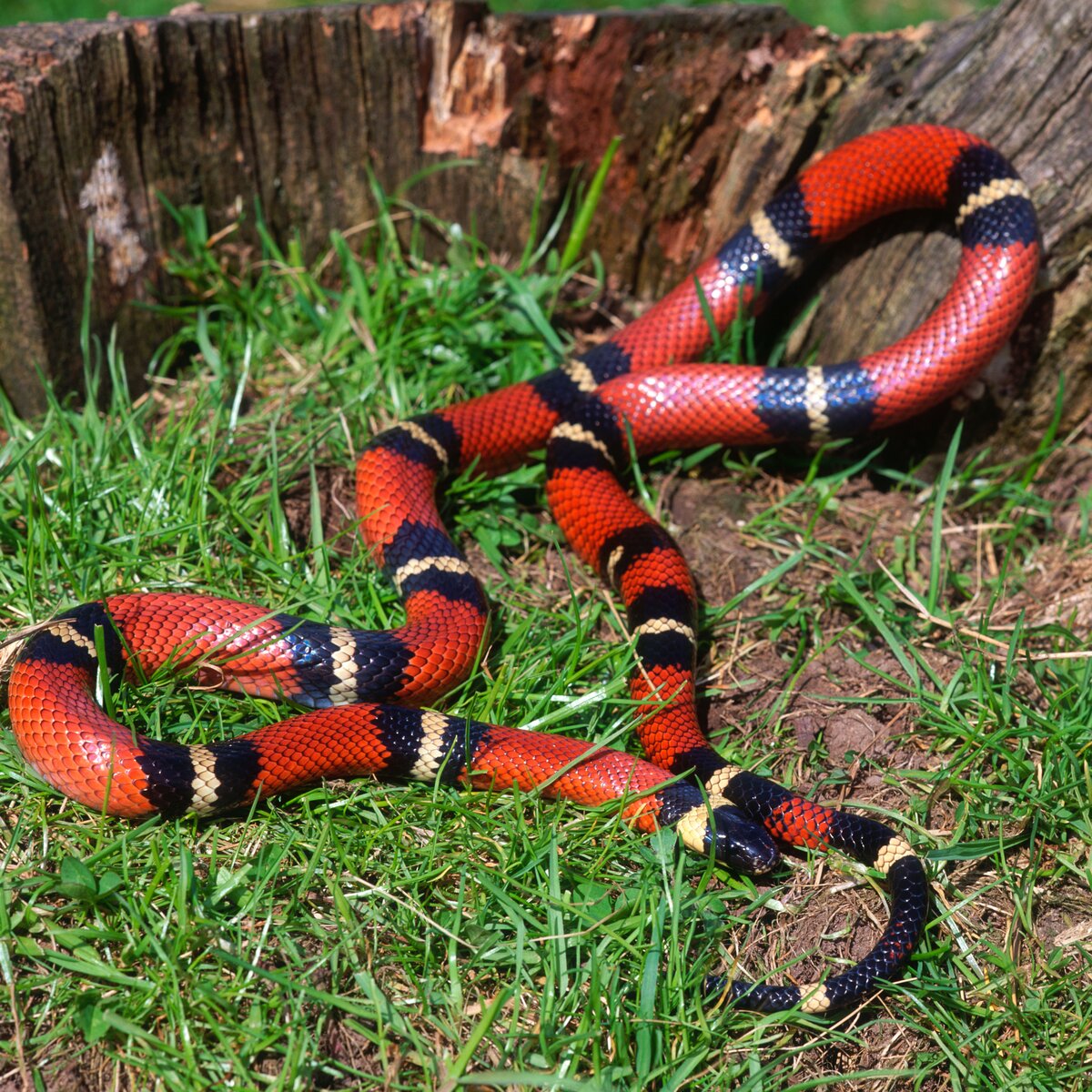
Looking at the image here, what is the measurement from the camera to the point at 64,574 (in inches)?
173

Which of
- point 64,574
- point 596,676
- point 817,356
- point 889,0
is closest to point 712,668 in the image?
point 596,676

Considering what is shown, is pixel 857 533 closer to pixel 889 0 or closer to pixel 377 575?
pixel 377 575

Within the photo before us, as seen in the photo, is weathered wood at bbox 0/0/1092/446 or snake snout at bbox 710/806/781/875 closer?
snake snout at bbox 710/806/781/875

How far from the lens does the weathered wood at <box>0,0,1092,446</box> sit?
16.7ft

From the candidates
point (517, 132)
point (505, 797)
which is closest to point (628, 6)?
point (517, 132)

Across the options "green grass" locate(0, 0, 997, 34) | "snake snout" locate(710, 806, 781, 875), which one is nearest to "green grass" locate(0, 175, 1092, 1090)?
"snake snout" locate(710, 806, 781, 875)

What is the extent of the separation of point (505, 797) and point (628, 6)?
8.71 metres

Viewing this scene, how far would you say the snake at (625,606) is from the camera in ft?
11.9

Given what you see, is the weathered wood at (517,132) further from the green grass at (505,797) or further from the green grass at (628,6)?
the green grass at (628,6)

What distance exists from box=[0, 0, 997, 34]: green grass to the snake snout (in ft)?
24.9

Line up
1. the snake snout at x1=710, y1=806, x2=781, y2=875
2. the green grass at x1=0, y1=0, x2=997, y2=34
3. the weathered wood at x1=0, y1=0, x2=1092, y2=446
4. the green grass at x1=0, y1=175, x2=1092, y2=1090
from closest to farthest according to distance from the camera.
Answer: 1. the green grass at x1=0, y1=175, x2=1092, y2=1090
2. the snake snout at x1=710, y1=806, x2=781, y2=875
3. the weathered wood at x1=0, y1=0, x2=1092, y2=446
4. the green grass at x1=0, y1=0, x2=997, y2=34

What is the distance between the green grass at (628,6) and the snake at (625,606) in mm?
4661

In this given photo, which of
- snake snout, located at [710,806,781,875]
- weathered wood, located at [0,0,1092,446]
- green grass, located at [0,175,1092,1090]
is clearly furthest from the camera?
weathered wood, located at [0,0,1092,446]

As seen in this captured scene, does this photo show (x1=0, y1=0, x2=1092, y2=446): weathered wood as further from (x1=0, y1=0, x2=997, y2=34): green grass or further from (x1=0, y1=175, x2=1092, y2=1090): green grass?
(x1=0, y1=0, x2=997, y2=34): green grass
